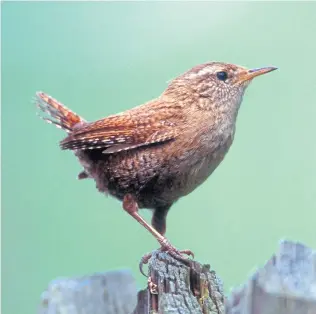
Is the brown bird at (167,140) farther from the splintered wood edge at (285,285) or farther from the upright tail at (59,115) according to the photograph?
the splintered wood edge at (285,285)

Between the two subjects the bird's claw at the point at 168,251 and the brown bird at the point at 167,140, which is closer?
the bird's claw at the point at 168,251

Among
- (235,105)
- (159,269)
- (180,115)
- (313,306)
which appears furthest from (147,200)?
(313,306)

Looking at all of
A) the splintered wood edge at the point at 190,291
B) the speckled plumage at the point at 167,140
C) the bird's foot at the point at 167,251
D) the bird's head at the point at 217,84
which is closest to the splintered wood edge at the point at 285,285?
the splintered wood edge at the point at 190,291

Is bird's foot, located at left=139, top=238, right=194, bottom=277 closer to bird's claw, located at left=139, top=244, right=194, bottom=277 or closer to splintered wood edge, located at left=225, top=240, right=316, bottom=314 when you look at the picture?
bird's claw, located at left=139, top=244, right=194, bottom=277

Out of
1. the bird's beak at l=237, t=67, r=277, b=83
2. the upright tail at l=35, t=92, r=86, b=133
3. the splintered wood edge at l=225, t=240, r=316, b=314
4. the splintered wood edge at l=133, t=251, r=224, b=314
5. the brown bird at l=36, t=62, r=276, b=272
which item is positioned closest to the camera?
the splintered wood edge at l=225, t=240, r=316, b=314

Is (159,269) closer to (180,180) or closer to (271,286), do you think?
(271,286)

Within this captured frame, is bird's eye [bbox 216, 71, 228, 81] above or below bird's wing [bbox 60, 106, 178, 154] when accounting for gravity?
above

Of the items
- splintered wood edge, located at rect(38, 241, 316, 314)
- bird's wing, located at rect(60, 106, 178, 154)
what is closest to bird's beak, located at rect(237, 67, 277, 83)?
bird's wing, located at rect(60, 106, 178, 154)

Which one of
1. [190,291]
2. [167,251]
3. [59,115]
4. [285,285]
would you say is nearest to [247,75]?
[167,251]

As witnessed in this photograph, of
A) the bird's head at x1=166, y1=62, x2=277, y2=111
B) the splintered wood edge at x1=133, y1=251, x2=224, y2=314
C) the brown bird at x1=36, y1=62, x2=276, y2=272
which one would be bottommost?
the splintered wood edge at x1=133, y1=251, x2=224, y2=314
